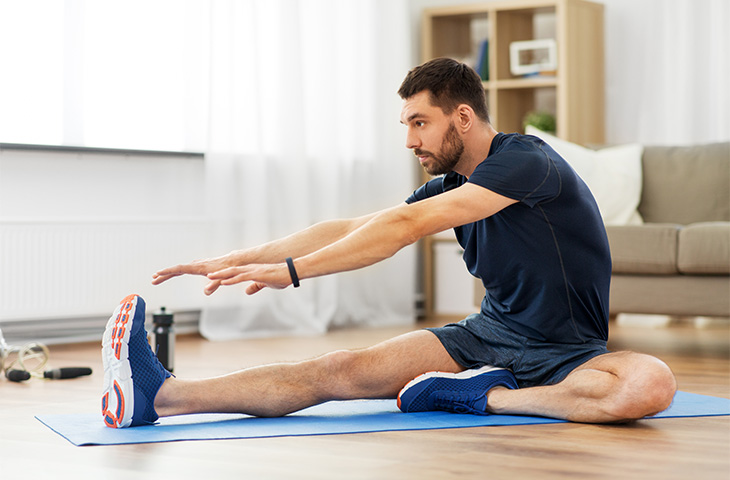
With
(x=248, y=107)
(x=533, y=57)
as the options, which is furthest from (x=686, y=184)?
(x=248, y=107)

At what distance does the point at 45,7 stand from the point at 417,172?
2.34 metres

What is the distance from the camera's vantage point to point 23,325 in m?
4.18

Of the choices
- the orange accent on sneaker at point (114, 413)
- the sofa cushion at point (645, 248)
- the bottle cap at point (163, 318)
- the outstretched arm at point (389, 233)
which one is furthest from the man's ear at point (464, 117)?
the sofa cushion at point (645, 248)

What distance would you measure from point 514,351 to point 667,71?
3.48 meters

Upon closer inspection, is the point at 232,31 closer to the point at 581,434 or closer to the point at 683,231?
the point at 683,231

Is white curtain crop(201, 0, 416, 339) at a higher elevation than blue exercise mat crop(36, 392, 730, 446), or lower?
higher

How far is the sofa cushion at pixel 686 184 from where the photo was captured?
452cm

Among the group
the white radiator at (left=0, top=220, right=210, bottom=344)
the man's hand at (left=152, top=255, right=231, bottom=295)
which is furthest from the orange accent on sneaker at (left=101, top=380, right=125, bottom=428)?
the white radiator at (left=0, top=220, right=210, bottom=344)

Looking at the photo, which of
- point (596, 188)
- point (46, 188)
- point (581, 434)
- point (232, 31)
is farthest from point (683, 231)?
point (46, 188)

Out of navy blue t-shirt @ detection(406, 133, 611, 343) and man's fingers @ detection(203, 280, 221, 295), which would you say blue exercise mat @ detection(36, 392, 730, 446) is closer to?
navy blue t-shirt @ detection(406, 133, 611, 343)

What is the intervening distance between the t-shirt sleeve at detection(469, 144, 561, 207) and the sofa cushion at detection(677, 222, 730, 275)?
1741 millimetres

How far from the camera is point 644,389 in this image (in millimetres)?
2193

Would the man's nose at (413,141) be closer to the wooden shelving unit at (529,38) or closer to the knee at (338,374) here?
the knee at (338,374)

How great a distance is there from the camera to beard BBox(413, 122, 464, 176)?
233 centimetres
